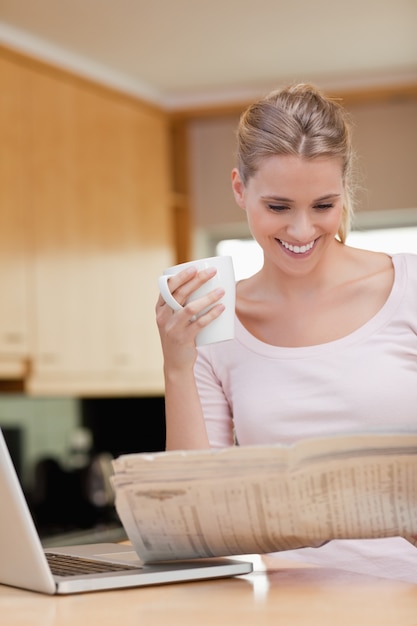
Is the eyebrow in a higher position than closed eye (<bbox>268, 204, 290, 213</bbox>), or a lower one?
higher

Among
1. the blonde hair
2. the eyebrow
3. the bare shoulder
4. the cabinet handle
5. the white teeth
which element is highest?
the blonde hair

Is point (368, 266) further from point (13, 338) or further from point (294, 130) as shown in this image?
point (13, 338)

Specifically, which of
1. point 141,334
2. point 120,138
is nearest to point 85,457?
point 141,334

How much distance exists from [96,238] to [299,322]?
2.82m

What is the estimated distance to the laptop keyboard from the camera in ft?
3.84

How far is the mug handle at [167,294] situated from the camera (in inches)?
54.1

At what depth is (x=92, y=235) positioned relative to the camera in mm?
4367

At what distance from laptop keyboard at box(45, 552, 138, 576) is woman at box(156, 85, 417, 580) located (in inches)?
10.6

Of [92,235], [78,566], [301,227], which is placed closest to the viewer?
[78,566]

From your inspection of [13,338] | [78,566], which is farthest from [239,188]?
[13,338]

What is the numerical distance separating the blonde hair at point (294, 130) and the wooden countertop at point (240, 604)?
66cm

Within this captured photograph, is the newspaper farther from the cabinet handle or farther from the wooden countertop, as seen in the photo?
the cabinet handle

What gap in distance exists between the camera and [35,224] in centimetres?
400

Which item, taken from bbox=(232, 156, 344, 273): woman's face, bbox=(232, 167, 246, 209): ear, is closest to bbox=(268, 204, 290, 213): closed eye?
bbox=(232, 156, 344, 273): woman's face
